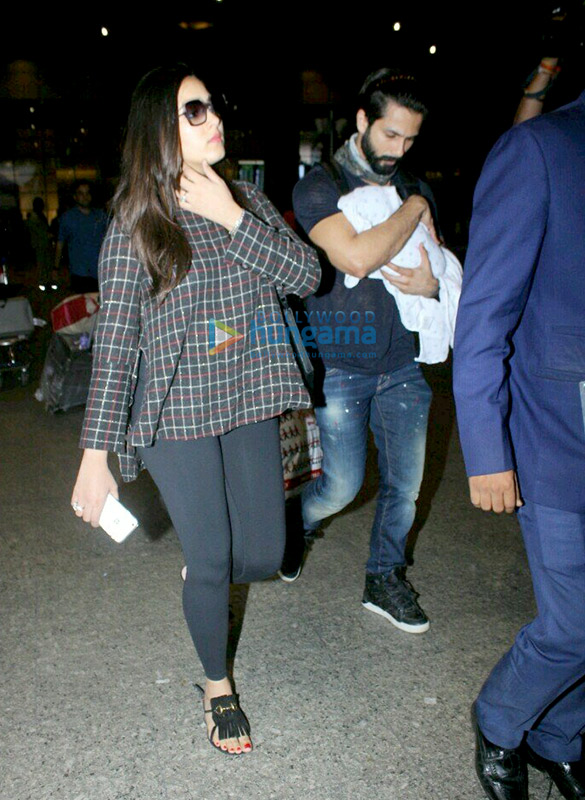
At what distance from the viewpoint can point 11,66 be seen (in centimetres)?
2577

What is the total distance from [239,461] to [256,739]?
1.00 m

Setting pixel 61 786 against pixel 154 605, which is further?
pixel 154 605

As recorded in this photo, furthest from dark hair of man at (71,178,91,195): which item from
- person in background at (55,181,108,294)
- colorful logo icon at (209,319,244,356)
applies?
colorful logo icon at (209,319,244,356)

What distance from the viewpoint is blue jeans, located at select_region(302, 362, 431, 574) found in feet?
9.71

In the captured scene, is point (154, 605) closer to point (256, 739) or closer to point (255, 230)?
point (256, 739)

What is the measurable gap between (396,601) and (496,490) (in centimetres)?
141

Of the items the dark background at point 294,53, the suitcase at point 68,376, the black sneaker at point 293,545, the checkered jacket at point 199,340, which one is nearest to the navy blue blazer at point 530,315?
the checkered jacket at point 199,340

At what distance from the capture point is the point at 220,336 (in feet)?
7.43

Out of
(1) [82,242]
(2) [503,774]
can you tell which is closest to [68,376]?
(1) [82,242]

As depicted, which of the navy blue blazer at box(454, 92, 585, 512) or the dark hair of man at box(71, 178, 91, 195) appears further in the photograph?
the dark hair of man at box(71, 178, 91, 195)

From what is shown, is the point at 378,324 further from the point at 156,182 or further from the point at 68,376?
the point at 68,376

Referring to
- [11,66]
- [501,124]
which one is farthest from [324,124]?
[11,66]

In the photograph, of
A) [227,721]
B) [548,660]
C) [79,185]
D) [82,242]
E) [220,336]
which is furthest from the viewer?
[79,185]

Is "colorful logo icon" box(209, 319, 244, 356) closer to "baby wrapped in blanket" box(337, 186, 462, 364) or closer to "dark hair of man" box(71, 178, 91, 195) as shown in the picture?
"baby wrapped in blanket" box(337, 186, 462, 364)
